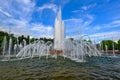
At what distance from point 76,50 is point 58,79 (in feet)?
49.4

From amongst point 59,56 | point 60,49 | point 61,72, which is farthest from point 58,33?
point 61,72

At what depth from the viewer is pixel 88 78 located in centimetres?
768

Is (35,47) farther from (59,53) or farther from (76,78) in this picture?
(76,78)

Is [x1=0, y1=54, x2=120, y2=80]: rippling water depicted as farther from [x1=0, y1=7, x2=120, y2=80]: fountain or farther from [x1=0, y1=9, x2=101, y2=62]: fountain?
[x1=0, y1=9, x2=101, y2=62]: fountain

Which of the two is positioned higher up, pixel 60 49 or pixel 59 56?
pixel 60 49

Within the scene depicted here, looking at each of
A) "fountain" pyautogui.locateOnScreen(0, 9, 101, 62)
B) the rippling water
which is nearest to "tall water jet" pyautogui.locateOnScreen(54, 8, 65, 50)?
→ "fountain" pyautogui.locateOnScreen(0, 9, 101, 62)

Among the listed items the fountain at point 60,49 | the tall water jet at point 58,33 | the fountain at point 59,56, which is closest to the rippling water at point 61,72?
the fountain at point 59,56

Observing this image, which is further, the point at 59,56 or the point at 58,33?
the point at 58,33

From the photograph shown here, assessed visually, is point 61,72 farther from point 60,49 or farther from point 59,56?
point 60,49

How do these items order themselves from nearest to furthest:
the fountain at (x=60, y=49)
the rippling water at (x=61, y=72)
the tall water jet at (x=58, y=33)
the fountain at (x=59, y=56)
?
the rippling water at (x=61, y=72)
the fountain at (x=59, y=56)
the fountain at (x=60, y=49)
the tall water jet at (x=58, y=33)

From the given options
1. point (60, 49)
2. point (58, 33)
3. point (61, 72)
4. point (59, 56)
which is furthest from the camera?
point (58, 33)

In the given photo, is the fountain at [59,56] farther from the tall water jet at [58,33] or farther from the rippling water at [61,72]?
the rippling water at [61,72]

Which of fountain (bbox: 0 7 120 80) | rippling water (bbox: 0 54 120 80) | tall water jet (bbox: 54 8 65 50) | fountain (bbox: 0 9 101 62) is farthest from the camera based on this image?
tall water jet (bbox: 54 8 65 50)

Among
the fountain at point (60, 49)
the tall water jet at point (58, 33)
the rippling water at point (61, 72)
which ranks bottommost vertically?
the rippling water at point (61, 72)
